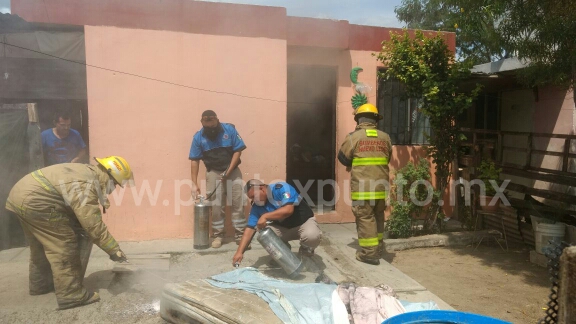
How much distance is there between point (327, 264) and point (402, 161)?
2913 mm

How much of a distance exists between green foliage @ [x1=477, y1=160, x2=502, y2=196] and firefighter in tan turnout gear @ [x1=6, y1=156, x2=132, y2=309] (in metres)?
5.20

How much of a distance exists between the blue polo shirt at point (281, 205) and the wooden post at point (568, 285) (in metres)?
2.69

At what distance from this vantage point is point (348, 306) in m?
3.43

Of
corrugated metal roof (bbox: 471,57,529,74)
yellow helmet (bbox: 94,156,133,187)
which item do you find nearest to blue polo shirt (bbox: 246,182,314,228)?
yellow helmet (bbox: 94,156,133,187)

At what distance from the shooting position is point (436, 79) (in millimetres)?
6004

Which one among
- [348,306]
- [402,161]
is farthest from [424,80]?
[348,306]

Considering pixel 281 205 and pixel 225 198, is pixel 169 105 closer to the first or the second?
pixel 225 198

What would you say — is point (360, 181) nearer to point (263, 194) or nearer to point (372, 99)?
point (263, 194)

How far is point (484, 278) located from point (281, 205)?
2592 millimetres

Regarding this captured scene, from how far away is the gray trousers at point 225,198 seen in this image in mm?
5605

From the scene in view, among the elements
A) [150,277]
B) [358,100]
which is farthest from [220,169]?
[358,100]

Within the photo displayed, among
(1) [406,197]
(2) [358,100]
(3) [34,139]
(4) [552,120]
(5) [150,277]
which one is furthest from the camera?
(4) [552,120]

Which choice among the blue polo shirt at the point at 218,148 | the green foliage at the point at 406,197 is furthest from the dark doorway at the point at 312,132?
the blue polo shirt at the point at 218,148

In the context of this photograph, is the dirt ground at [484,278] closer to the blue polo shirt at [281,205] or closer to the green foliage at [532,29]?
the blue polo shirt at [281,205]
